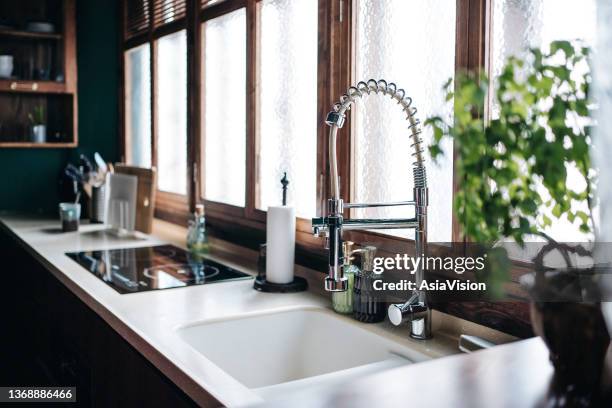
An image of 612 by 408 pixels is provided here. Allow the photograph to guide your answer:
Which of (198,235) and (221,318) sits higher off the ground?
(198,235)

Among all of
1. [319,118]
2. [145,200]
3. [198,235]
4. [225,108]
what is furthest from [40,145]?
[319,118]

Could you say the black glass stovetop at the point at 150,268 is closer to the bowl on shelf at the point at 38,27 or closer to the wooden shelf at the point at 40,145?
the wooden shelf at the point at 40,145

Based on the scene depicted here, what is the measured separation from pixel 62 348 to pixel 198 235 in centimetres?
66

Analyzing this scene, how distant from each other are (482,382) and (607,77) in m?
0.68

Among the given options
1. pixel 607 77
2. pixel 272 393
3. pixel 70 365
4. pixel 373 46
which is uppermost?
pixel 373 46

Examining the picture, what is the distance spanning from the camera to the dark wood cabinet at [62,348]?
1.57 meters

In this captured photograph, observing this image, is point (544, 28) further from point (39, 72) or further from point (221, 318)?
point (39, 72)

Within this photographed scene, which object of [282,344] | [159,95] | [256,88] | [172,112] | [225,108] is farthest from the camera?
[159,95]

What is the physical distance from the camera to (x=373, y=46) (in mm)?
1903

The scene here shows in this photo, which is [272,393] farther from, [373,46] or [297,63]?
[297,63]

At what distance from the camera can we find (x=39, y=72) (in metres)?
3.88

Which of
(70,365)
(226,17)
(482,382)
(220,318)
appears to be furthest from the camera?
(226,17)

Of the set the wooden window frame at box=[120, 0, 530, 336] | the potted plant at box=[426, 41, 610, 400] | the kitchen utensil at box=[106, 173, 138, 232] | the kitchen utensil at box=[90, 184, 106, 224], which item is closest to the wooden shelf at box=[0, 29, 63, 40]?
the wooden window frame at box=[120, 0, 530, 336]

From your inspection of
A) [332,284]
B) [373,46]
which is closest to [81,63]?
[373,46]
